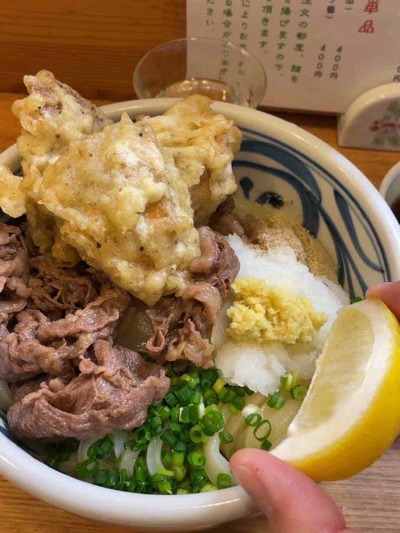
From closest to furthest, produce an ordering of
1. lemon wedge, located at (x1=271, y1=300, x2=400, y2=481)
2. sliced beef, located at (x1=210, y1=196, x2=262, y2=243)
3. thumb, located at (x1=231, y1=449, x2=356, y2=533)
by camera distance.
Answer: thumb, located at (x1=231, y1=449, x2=356, y2=533)
lemon wedge, located at (x1=271, y1=300, x2=400, y2=481)
sliced beef, located at (x1=210, y1=196, x2=262, y2=243)

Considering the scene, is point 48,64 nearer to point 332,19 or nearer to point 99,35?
point 99,35

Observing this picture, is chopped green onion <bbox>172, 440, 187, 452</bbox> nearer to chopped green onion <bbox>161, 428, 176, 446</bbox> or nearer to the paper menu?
chopped green onion <bbox>161, 428, 176, 446</bbox>

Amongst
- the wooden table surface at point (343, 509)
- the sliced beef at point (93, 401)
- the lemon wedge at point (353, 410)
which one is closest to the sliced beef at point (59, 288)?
the sliced beef at point (93, 401)

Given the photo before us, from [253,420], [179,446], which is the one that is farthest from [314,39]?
[179,446]

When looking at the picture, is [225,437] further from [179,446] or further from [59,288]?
[59,288]

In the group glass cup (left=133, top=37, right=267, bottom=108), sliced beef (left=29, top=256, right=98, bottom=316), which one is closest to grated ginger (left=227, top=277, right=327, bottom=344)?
sliced beef (left=29, top=256, right=98, bottom=316)

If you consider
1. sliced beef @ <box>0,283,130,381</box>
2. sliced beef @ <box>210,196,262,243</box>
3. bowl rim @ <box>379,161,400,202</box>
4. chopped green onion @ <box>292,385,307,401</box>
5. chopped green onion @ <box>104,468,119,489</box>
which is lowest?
chopped green onion @ <box>104,468,119,489</box>

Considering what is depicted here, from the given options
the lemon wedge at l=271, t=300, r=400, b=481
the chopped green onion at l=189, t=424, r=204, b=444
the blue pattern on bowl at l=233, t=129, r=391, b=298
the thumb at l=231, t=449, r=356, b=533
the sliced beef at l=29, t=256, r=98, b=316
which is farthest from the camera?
the blue pattern on bowl at l=233, t=129, r=391, b=298

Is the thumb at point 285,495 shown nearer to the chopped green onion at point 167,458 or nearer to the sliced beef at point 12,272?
the chopped green onion at point 167,458
